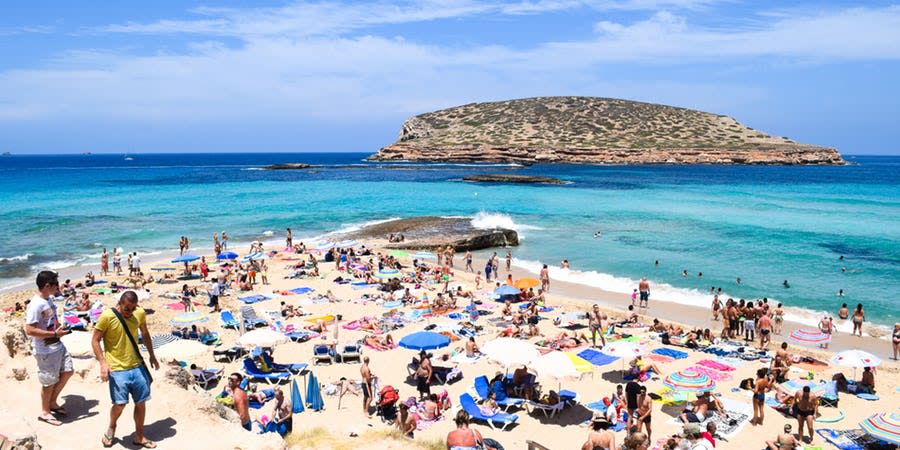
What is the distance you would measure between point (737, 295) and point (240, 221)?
3285 cm

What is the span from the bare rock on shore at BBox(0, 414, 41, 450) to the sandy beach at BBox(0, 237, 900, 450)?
45mm

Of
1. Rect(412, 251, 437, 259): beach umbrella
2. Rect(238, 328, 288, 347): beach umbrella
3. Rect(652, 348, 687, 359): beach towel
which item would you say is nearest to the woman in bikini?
Rect(652, 348, 687, 359): beach towel

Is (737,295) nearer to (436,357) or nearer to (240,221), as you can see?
(436,357)

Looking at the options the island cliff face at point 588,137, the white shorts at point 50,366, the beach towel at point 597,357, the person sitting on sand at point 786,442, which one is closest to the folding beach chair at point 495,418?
the beach towel at point 597,357

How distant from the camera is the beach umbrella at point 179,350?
12.3m

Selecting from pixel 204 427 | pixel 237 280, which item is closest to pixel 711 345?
pixel 204 427

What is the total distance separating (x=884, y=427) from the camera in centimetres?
981

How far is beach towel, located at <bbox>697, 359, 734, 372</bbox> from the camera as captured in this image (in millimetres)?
14031

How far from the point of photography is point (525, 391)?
12086mm

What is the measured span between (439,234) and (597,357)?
21.9 m

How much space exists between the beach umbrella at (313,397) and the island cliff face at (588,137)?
98.4 m

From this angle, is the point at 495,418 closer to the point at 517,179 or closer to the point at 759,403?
the point at 759,403

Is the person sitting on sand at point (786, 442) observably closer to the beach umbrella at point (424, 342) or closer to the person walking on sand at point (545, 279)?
the beach umbrella at point (424, 342)

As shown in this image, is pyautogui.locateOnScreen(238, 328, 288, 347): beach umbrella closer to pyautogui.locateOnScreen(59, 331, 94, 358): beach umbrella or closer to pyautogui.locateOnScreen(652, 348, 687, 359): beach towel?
pyautogui.locateOnScreen(59, 331, 94, 358): beach umbrella
